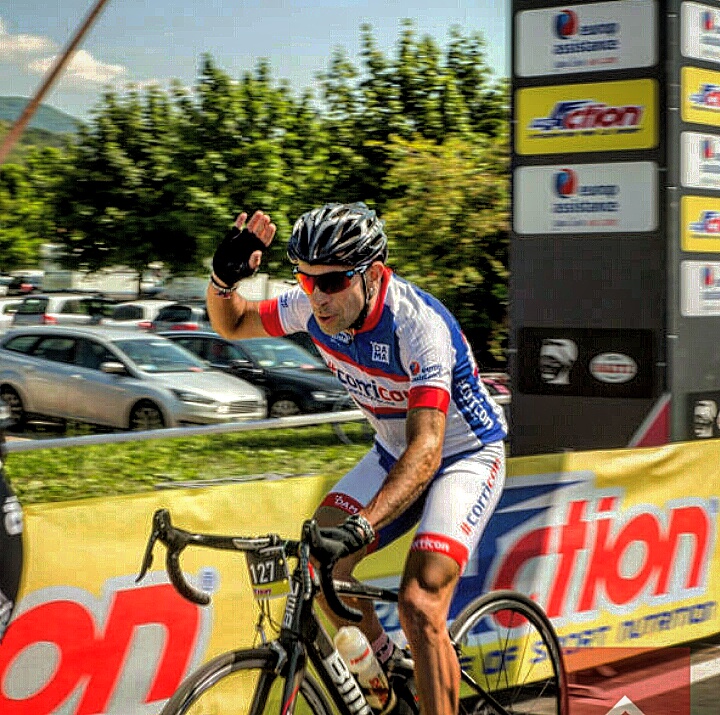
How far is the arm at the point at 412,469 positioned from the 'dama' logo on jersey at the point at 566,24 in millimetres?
4915

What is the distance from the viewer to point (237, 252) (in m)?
4.46

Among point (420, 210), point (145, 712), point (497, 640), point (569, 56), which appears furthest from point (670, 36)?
point (420, 210)

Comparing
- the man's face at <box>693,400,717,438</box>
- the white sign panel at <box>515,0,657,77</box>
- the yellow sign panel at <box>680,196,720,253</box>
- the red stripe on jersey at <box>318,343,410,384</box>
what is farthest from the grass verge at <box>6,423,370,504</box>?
the red stripe on jersey at <box>318,343,410,384</box>

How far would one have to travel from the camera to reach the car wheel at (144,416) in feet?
64.1

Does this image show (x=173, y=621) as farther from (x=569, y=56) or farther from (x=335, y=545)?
(x=569, y=56)

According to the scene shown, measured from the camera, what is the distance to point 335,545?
3.73m

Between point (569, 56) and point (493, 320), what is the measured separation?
14509mm

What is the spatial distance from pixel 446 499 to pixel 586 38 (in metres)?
4.81

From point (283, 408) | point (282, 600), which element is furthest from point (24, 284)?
point (282, 600)

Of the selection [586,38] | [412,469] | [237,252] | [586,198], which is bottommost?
[412,469]

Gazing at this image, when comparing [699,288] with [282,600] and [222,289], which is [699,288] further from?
[222,289]

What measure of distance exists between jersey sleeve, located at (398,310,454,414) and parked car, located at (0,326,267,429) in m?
15.0

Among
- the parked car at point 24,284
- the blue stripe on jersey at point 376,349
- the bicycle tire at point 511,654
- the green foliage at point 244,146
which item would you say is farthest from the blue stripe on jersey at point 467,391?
the parked car at point 24,284

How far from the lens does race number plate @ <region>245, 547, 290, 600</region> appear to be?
378 centimetres
